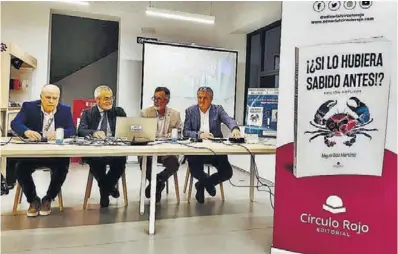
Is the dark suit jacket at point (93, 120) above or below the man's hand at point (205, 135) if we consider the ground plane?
above

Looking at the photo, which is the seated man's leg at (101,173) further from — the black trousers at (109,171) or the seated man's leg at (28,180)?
the seated man's leg at (28,180)

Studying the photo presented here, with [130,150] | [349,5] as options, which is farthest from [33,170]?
[349,5]

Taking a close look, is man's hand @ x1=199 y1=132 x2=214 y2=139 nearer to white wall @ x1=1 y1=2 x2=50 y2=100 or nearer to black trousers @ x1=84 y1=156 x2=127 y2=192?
black trousers @ x1=84 y1=156 x2=127 y2=192

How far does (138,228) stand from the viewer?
9.08 ft

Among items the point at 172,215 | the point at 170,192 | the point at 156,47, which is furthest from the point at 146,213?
the point at 156,47

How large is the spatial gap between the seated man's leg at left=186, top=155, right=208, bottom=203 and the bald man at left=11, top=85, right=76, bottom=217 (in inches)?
46.5

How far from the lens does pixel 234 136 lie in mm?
3250

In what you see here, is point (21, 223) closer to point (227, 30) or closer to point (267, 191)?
point (267, 191)

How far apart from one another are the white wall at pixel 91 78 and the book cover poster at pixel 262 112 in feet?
11.3

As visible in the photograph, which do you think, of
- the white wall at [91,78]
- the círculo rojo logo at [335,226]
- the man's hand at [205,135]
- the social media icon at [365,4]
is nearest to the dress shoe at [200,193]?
the man's hand at [205,135]

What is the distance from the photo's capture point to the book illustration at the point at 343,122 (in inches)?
80.7

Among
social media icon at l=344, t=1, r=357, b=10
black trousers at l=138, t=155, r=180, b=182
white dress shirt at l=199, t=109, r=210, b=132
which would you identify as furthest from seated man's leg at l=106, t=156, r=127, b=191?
social media icon at l=344, t=1, r=357, b=10

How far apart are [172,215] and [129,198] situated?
765 millimetres

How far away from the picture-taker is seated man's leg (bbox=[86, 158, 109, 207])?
129 inches
